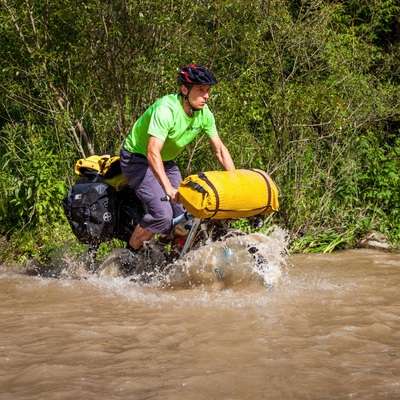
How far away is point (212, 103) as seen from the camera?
8805mm

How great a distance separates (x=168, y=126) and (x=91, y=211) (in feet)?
4.01

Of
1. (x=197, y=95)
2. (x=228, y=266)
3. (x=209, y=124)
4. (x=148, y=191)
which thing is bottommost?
(x=228, y=266)

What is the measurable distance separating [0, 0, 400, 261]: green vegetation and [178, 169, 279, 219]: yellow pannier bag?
2.85 meters

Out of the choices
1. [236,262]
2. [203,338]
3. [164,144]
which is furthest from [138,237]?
[203,338]

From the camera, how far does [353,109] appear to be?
10.1 metres

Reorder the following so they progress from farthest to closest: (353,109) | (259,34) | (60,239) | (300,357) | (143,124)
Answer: (353,109) < (259,34) < (60,239) < (143,124) < (300,357)

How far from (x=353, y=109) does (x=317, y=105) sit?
2.98 feet

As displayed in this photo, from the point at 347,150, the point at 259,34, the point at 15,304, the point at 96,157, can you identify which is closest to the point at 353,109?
the point at 347,150

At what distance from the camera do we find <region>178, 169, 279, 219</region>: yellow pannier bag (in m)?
5.53

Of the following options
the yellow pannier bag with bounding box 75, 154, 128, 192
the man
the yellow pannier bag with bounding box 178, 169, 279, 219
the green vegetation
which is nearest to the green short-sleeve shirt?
the man

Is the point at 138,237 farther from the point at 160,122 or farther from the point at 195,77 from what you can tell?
the point at 195,77

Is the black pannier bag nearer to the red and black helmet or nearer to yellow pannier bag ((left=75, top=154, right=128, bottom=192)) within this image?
yellow pannier bag ((left=75, top=154, right=128, bottom=192))

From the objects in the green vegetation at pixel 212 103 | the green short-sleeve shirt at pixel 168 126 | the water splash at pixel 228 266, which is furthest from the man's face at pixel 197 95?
the green vegetation at pixel 212 103

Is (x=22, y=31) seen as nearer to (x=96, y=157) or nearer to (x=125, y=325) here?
(x=96, y=157)
